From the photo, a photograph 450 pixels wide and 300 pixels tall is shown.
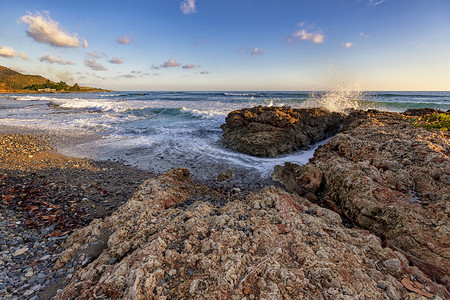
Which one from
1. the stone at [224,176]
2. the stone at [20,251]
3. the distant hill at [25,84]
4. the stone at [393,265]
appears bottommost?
the stone at [224,176]

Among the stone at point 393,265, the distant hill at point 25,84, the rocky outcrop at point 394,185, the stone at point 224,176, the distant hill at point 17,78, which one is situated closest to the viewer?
the stone at point 393,265

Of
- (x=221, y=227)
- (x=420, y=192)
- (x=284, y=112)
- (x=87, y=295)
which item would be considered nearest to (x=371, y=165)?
(x=420, y=192)

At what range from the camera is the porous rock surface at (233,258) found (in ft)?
6.00

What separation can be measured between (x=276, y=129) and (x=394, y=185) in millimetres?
6422

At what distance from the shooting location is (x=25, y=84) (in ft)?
391

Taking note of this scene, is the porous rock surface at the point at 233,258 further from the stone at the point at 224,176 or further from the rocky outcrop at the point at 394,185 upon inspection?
the stone at the point at 224,176

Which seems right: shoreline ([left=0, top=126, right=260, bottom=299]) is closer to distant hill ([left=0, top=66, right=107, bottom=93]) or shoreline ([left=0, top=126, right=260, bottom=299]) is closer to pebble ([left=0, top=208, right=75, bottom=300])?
pebble ([left=0, top=208, right=75, bottom=300])

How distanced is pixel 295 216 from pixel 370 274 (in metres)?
1.04

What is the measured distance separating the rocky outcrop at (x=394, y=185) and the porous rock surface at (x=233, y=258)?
0.63 metres

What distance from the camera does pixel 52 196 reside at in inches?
192

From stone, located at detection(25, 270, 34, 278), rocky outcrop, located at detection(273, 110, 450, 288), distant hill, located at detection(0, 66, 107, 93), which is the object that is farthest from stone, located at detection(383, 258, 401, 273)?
distant hill, located at detection(0, 66, 107, 93)

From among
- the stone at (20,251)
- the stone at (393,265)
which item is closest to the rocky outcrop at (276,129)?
the stone at (393,265)

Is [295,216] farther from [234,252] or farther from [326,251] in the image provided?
[234,252]

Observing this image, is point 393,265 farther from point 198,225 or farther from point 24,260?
point 24,260
